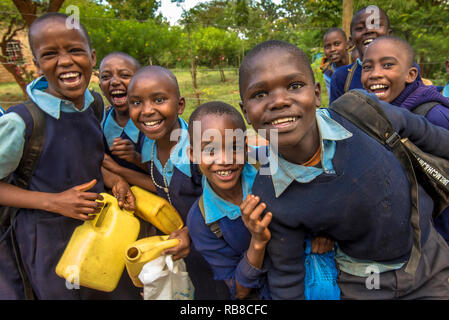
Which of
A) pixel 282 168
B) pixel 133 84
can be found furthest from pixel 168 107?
pixel 282 168

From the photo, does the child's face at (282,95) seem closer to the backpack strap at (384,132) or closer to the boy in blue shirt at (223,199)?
the backpack strap at (384,132)

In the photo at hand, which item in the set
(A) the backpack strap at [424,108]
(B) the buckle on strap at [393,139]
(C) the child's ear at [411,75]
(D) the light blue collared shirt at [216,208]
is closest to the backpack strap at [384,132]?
(B) the buckle on strap at [393,139]

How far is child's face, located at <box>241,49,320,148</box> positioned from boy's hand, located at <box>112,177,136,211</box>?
1.11 meters

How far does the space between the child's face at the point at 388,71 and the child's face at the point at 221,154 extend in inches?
38.8

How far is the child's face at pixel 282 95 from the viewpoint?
111 centimetres

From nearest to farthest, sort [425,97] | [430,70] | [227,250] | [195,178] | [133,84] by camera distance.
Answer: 1. [227,250]
2. [425,97]
3. [195,178]
4. [133,84]
5. [430,70]

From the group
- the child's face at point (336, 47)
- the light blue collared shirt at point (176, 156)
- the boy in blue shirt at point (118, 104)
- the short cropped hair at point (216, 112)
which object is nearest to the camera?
the short cropped hair at point (216, 112)

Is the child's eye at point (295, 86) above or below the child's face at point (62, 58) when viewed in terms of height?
below

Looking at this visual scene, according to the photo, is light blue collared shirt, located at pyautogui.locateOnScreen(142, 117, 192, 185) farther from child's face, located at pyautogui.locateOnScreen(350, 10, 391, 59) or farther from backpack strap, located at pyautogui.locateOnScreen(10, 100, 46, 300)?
child's face, located at pyautogui.locateOnScreen(350, 10, 391, 59)

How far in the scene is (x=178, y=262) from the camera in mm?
1685

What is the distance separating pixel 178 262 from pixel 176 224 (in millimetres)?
304

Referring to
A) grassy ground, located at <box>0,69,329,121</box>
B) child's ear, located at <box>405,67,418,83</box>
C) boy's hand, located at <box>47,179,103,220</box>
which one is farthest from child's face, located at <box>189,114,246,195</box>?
grassy ground, located at <box>0,69,329,121</box>
